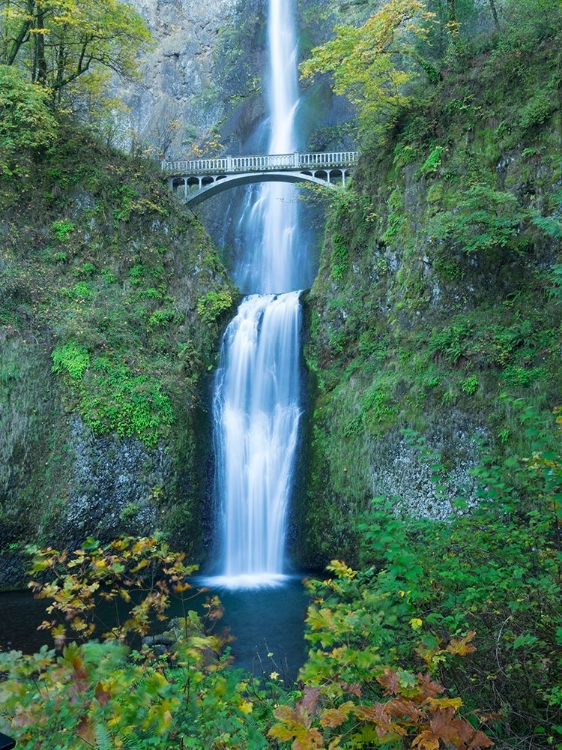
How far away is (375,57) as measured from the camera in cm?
1373

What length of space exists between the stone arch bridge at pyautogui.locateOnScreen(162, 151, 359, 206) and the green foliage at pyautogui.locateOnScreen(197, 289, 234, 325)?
548 cm

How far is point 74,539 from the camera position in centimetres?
1180

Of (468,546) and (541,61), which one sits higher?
(541,61)

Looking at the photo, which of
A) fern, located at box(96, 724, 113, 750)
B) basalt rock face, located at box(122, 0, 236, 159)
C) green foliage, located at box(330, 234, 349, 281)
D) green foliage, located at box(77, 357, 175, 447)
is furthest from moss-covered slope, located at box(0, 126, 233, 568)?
basalt rock face, located at box(122, 0, 236, 159)

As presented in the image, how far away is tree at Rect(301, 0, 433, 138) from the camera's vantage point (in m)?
12.8

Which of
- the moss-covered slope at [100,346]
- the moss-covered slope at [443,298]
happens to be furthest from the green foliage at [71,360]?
the moss-covered slope at [443,298]

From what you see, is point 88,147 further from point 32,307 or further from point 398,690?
point 398,690

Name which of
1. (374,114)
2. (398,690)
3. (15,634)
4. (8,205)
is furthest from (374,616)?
(8,205)

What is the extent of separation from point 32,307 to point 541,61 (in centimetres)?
1310

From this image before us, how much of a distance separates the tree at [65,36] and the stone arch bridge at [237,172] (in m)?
3.81

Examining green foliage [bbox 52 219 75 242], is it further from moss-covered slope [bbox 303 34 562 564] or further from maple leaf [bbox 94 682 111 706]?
maple leaf [bbox 94 682 111 706]

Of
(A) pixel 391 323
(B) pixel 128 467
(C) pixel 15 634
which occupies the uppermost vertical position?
(A) pixel 391 323

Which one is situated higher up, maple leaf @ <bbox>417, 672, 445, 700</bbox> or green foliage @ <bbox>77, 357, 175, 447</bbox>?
green foliage @ <bbox>77, 357, 175, 447</bbox>

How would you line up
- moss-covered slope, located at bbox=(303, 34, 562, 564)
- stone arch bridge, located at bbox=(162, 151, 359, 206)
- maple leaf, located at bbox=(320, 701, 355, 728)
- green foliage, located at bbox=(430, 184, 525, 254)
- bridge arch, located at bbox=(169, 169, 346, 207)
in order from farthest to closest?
bridge arch, located at bbox=(169, 169, 346, 207) < stone arch bridge, located at bbox=(162, 151, 359, 206) < green foliage, located at bbox=(430, 184, 525, 254) < moss-covered slope, located at bbox=(303, 34, 562, 564) < maple leaf, located at bbox=(320, 701, 355, 728)
